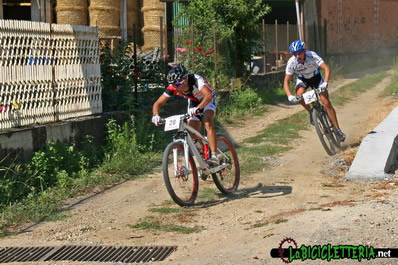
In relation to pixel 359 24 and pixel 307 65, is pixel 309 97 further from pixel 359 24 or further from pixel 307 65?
pixel 359 24

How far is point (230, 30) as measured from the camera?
2056 centimetres

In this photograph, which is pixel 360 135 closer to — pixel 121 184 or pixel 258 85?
pixel 121 184

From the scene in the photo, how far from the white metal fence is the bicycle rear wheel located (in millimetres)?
3646

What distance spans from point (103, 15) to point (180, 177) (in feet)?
62.5

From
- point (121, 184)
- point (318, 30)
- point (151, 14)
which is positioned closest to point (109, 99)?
point (121, 184)

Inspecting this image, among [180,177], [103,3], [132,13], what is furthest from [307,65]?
[132,13]

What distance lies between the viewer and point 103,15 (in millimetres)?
27875

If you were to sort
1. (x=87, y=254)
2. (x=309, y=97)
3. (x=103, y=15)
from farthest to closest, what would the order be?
(x=103, y=15), (x=309, y=97), (x=87, y=254)

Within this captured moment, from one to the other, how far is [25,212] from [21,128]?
1.82m

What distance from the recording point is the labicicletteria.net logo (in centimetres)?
659

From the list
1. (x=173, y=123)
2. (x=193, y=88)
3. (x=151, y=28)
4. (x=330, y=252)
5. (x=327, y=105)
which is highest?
(x=151, y=28)

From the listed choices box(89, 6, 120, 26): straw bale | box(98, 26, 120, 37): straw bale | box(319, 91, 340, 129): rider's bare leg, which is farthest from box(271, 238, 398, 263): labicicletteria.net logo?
box(89, 6, 120, 26): straw bale

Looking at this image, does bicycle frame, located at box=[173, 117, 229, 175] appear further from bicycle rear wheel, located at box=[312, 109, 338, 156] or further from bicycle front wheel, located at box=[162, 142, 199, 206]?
bicycle rear wheel, located at box=[312, 109, 338, 156]

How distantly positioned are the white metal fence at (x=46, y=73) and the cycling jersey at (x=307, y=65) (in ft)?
10.7
